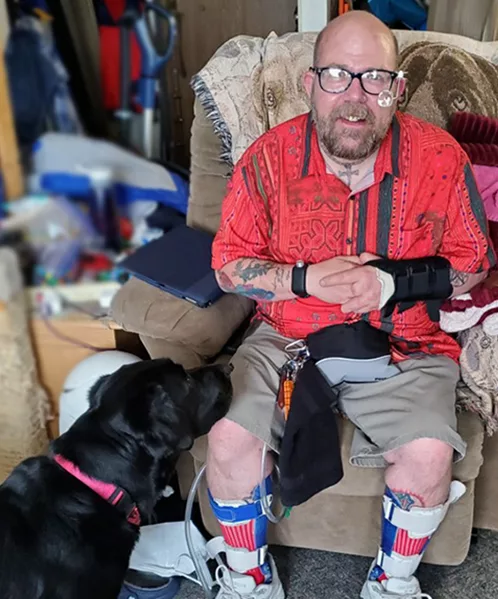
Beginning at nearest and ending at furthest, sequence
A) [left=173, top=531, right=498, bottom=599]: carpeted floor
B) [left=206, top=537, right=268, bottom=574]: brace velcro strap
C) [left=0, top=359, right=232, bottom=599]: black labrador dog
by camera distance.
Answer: [left=0, top=359, right=232, bottom=599]: black labrador dog < [left=206, top=537, right=268, bottom=574]: brace velcro strap < [left=173, top=531, right=498, bottom=599]: carpeted floor

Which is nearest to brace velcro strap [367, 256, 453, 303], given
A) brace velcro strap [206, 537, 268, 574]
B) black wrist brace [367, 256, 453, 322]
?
black wrist brace [367, 256, 453, 322]

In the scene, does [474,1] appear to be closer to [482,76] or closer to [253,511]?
[482,76]

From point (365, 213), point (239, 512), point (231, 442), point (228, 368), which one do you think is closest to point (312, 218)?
point (365, 213)

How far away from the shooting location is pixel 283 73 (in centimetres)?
152

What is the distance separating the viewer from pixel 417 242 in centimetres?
124

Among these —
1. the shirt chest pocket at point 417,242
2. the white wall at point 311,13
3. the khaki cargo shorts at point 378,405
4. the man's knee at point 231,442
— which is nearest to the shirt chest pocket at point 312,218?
the shirt chest pocket at point 417,242

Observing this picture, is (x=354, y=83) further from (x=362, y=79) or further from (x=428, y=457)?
(x=428, y=457)

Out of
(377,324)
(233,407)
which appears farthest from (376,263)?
(233,407)

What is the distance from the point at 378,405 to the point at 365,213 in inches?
13.5

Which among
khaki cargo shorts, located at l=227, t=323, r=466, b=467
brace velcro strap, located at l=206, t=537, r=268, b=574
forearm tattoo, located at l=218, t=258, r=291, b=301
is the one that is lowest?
brace velcro strap, located at l=206, t=537, r=268, b=574

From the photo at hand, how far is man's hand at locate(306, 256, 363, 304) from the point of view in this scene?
1.20 m

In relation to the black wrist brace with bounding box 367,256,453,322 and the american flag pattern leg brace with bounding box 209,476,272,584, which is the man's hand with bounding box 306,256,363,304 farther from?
the american flag pattern leg brace with bounding box 209,476,272,584

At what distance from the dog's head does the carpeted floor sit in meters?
0.44

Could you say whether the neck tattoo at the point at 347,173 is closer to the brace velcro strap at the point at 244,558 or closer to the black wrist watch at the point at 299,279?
the black wrist watch at the point at 299,279
